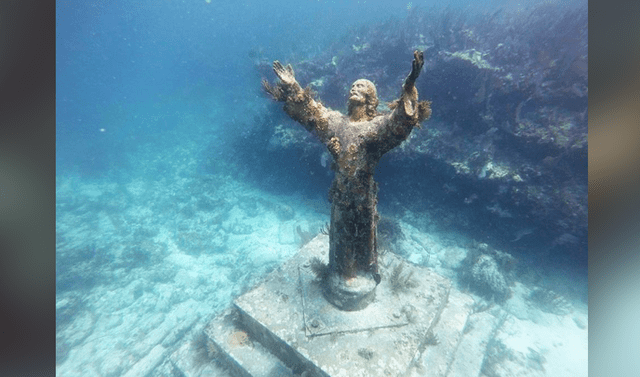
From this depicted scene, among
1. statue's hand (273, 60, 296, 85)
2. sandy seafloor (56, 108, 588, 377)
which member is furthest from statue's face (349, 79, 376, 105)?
sandy seafloor (56, 108, 588, 377)

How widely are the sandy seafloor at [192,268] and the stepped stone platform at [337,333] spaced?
4.86ft

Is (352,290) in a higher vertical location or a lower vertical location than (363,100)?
lower

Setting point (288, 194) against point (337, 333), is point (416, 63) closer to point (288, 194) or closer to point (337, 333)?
point (337, 333)

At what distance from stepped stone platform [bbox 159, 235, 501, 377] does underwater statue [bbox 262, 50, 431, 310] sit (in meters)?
0.61

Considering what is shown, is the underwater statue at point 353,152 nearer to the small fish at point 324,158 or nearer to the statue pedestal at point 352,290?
the statue pedestal at point 352,290

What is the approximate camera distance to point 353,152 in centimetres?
407

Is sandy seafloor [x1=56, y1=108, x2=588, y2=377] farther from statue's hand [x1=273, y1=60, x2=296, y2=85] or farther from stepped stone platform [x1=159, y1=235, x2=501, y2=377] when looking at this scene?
statue's hand [x1=273, y1=60, x2=296, y2=85]

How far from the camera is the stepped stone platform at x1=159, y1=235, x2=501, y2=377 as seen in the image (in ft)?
15.7

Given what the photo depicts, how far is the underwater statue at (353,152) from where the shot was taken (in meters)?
3.68

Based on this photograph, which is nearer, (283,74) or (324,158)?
(283,74)

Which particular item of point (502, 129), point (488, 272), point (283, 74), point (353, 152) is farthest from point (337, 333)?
point (502, 129)

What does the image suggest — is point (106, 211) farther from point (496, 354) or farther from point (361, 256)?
point (496, 354)

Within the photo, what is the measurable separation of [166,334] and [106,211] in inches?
417

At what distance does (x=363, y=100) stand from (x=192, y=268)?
9.15 m
